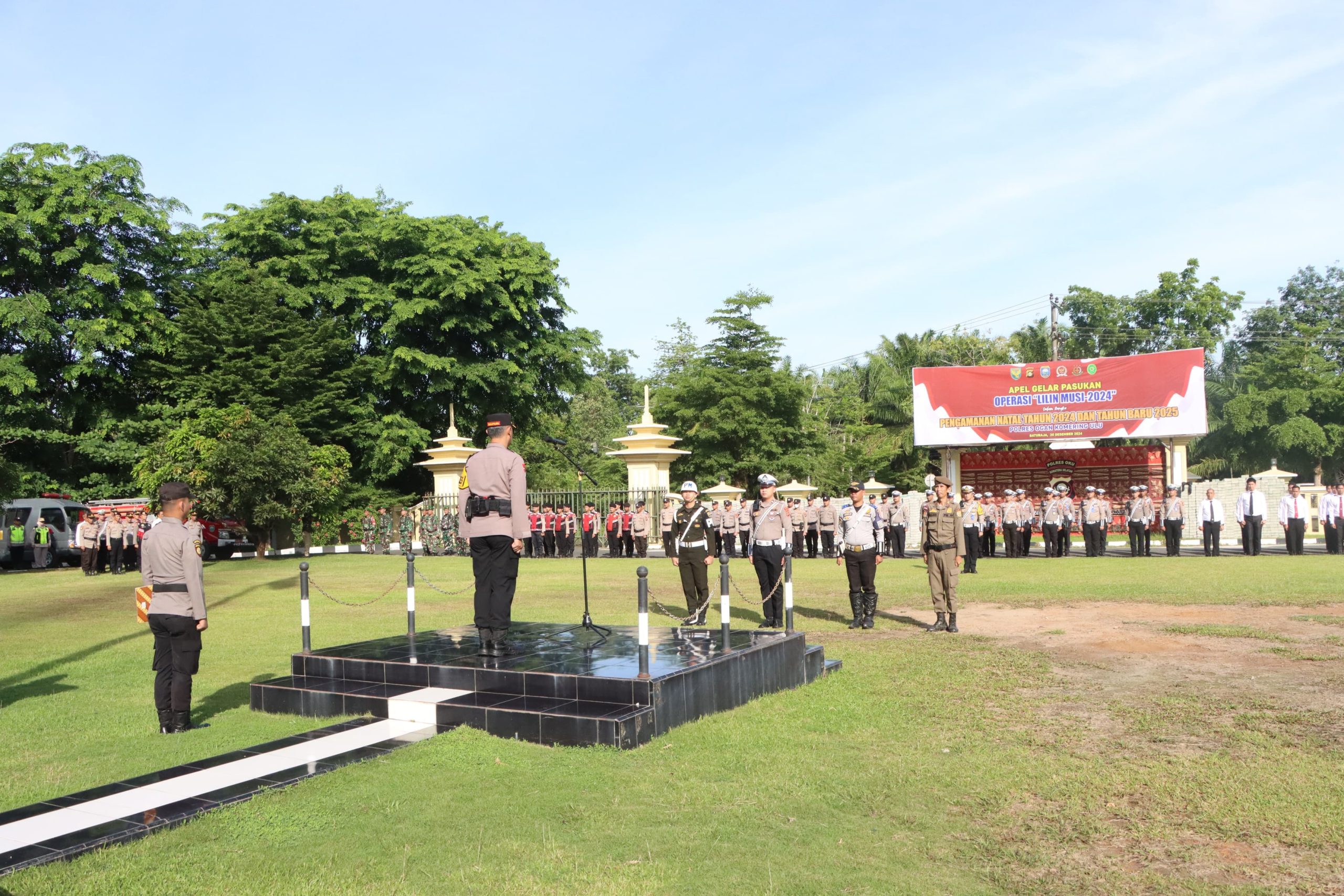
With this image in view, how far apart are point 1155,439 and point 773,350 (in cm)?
1533

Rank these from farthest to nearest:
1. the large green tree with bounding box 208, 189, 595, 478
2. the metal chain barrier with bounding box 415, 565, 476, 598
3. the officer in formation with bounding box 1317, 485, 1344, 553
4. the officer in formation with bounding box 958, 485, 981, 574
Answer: the large green tree with bounding box 208, 189, 595, 478 → the officer in formation with bounding box 1317, 485, 1344, 553 → the officer in formation with bounding box 958, 485, 981, 574 → the metal chain barrier with bounding box 415, 565, 476, 598

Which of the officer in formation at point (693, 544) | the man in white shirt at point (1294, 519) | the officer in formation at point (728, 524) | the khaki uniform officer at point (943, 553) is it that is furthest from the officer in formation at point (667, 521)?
the man in white shirt at point (1294, 519)

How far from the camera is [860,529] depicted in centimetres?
1188

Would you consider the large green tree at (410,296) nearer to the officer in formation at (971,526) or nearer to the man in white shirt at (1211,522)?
the officer in formation at (971,526)

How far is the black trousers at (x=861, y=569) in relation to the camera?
38.9 ft

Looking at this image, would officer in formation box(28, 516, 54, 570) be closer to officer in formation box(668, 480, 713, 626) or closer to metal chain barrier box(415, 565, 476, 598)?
metal chain barrier box(415, 565, 476, 598)

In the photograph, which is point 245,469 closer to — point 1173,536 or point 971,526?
point 971,526

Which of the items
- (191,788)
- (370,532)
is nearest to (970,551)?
(191,788)

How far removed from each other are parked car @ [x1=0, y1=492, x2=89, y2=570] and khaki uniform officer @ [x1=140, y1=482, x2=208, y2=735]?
23.3 metres

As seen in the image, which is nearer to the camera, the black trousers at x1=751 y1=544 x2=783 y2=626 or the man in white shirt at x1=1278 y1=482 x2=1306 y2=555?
the black trousers at x1=751 y1=544 x2=783 y2=626

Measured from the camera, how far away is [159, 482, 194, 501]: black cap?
724 centimetres

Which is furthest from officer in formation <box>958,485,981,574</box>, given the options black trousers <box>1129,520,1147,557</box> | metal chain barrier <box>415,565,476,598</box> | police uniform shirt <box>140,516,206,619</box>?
police uniform shirt <box>140,516,206,619</box>

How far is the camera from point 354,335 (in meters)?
37.6

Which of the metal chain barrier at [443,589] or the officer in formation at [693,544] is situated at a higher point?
the officer in formation at [693,544]
